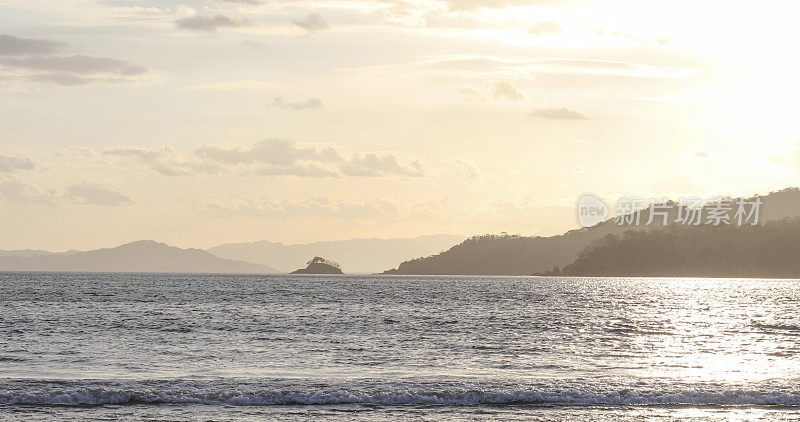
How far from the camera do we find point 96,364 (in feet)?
176

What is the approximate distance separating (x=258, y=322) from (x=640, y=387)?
55632 millimetres

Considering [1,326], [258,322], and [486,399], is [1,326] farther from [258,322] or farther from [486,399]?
[486,399]

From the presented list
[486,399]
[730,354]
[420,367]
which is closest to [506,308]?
[730,354]

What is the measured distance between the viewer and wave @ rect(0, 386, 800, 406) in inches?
1545

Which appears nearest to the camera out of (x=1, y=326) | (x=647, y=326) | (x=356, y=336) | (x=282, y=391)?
Answer: (x=282, y=391)

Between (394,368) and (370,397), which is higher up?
(394,368)

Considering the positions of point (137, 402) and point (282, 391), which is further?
point (282, 391)

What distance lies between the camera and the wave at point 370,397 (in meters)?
39.2

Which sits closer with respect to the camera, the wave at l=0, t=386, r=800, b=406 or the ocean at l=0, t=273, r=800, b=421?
the ocean at l=0, t=273, r=800, b=421

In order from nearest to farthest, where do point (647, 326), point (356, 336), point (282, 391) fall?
point (282, 391), point (356, 336), point (647, 326)

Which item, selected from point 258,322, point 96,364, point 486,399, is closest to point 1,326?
point 258,322

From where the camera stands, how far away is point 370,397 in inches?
1591

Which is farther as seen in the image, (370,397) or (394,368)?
(394,368)

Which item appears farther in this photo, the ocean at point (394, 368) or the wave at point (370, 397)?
the wave at point (370, 397)
